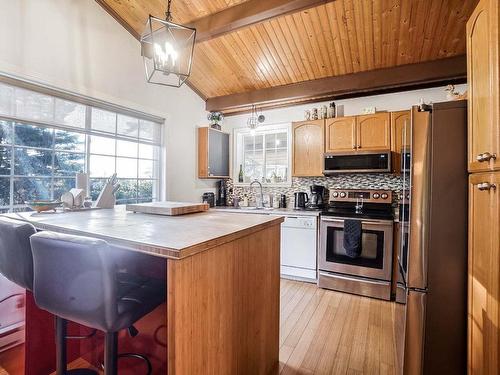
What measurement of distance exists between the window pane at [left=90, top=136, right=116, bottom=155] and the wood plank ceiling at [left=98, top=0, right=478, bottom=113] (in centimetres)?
141

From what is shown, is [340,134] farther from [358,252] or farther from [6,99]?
[6,99]

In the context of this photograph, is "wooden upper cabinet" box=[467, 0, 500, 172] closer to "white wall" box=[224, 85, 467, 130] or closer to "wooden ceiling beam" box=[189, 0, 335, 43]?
"wooden ceiling beam" box=[189, 0, 335, 43]

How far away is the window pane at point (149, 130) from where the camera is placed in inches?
137

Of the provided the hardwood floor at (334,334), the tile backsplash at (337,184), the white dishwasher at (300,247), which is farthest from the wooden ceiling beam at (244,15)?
the hardwood floor at (334,334)

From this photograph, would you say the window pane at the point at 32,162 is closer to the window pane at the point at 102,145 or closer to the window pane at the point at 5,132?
the window pane at the point at 5,132

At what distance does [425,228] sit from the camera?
1474 mm

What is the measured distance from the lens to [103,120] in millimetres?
2998

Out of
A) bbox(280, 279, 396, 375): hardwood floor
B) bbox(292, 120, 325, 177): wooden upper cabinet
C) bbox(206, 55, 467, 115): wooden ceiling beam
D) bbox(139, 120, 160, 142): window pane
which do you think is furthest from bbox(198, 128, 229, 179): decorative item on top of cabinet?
bbox(280, 279, 396, 375): hardwood floor

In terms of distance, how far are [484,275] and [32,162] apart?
3.40 metres

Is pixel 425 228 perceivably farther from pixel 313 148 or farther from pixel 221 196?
pixel 221 196

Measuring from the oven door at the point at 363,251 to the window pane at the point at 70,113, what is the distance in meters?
3.05

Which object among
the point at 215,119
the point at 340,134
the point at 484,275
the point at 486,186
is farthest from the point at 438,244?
the point at 215,119

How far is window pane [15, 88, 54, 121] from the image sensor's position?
231 cm

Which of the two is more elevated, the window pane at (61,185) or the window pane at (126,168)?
the window pane at (126,168)
